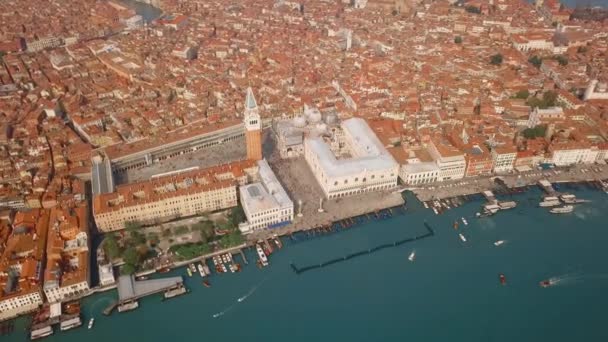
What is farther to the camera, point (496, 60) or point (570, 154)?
point (496, 60)

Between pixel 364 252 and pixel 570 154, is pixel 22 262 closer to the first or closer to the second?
pixel 364 252

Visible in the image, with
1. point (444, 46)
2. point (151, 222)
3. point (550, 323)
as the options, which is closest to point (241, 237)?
point (151, 222)

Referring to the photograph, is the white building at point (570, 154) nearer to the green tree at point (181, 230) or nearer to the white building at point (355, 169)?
the white building at point (355, 169)

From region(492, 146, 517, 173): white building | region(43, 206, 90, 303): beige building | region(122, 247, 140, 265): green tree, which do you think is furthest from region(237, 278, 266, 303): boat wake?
region(492, 146, 517, 173): white building

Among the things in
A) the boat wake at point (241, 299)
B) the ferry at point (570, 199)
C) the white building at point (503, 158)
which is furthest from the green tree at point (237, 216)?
the ferry at point (570, 199)

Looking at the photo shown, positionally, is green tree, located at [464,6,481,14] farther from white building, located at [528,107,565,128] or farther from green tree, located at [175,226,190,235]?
green tree, located at [175,226,190,235]

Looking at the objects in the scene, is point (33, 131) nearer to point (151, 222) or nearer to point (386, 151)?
point (151, 222)

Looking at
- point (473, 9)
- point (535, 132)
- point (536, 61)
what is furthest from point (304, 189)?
point (473, 9)
